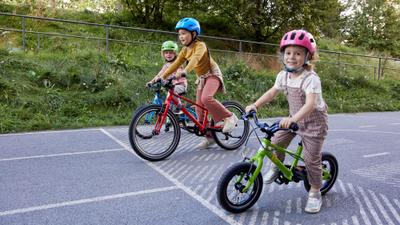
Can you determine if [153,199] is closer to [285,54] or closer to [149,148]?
[149,148]

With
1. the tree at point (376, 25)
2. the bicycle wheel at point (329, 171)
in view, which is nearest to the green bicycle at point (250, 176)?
the bicycle wheel at point (329, 171)

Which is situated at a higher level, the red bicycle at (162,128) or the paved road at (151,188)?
the red bicycle at (162,128)

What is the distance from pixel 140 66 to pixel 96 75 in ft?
5.89

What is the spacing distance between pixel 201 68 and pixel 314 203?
2.66 meters

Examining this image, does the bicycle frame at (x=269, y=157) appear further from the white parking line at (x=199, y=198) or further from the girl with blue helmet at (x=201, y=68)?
the girl with blue helmet at (x=201, y=68)

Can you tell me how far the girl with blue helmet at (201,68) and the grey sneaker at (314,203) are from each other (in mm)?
2017

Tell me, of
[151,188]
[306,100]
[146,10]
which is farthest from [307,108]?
[146,10]

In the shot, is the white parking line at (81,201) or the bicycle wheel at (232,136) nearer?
the white parking line at (81,201)

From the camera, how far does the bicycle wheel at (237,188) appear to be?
338 centimetres

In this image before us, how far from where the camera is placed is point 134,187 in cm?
420

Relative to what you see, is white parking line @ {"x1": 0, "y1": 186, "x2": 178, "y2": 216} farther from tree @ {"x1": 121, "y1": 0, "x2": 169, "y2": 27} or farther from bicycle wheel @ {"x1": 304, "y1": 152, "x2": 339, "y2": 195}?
tree @ {"x1": 121, "y1": 0, "x2": 169, "y2": 27}

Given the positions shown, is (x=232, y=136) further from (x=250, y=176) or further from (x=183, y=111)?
→ (x=250, y=176)

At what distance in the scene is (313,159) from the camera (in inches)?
142

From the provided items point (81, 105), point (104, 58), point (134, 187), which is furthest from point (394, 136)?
point (104, 58)
